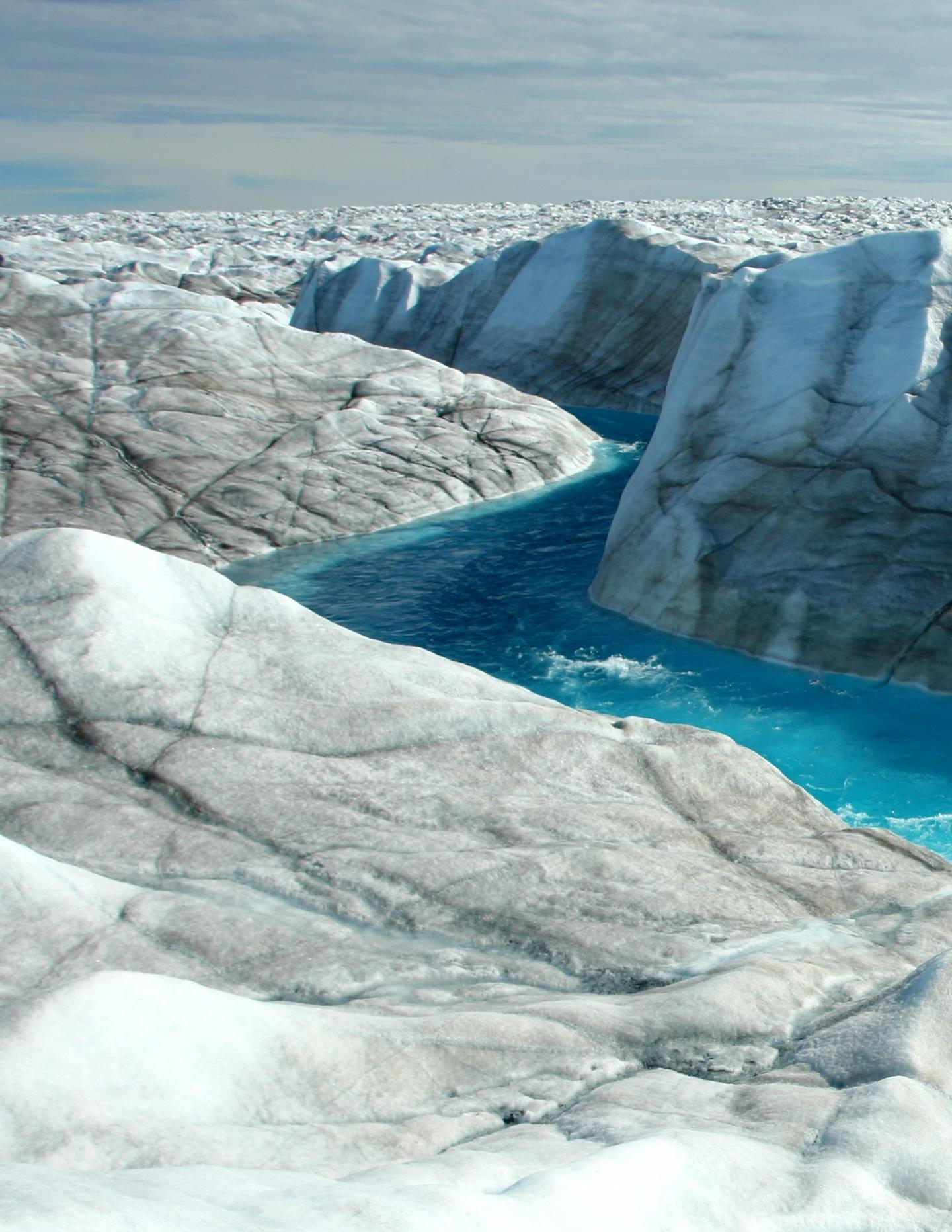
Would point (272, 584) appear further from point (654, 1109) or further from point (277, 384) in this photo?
point (654, 1109)

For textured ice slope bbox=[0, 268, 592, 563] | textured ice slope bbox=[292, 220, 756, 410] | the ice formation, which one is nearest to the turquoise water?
the ice formation

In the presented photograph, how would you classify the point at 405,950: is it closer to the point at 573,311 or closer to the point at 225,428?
the point at 225,428

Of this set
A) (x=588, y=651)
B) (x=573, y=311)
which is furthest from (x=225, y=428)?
(x=573, y=311)

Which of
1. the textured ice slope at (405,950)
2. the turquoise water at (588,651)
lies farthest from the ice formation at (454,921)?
the turquoise water at (588,651)

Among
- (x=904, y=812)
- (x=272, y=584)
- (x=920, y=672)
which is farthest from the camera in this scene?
(x=272, y=584)

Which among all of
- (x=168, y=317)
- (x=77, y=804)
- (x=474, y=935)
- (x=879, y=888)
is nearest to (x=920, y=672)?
(x=879, y=888)

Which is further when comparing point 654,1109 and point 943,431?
point 943,431

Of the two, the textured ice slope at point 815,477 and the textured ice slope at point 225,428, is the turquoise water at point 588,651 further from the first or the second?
the textured ice slope at point 225,428
